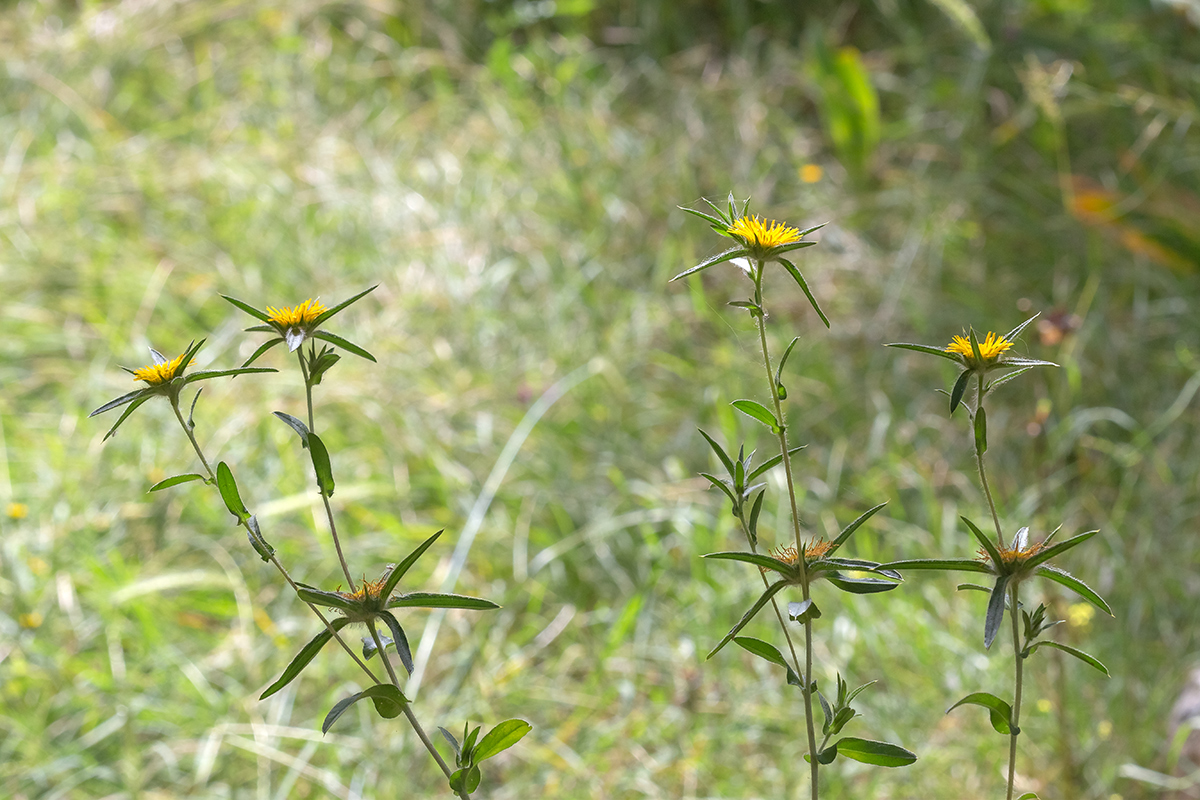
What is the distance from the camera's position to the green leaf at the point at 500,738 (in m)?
0.69

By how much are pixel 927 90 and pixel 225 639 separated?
2.33 metres

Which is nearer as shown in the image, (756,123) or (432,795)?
(432,795)

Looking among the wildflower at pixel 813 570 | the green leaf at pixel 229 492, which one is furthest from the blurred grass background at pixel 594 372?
the green leaf at pixel 229 492

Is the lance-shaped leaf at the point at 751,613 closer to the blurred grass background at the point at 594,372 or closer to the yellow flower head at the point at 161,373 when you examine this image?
the yellow flower head at the point at 161,373

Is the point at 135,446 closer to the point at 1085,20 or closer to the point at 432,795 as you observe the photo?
the point at 432,795

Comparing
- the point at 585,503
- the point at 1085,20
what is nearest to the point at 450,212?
the point at 585,503

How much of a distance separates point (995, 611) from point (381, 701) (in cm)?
36

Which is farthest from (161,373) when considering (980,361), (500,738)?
(980,361)

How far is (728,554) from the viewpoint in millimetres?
623

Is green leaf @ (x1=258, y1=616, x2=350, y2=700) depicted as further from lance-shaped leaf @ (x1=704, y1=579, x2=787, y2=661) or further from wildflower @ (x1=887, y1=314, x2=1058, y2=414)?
wildflower @ (x1=887, y1=314, x2=1058, y2=414)

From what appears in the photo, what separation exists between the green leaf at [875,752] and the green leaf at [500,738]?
196 millimetres

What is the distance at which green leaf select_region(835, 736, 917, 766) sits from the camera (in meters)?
0.65

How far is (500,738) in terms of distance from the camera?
0.70 metres

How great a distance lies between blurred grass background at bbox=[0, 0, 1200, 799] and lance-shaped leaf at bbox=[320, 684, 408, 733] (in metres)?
0.78
